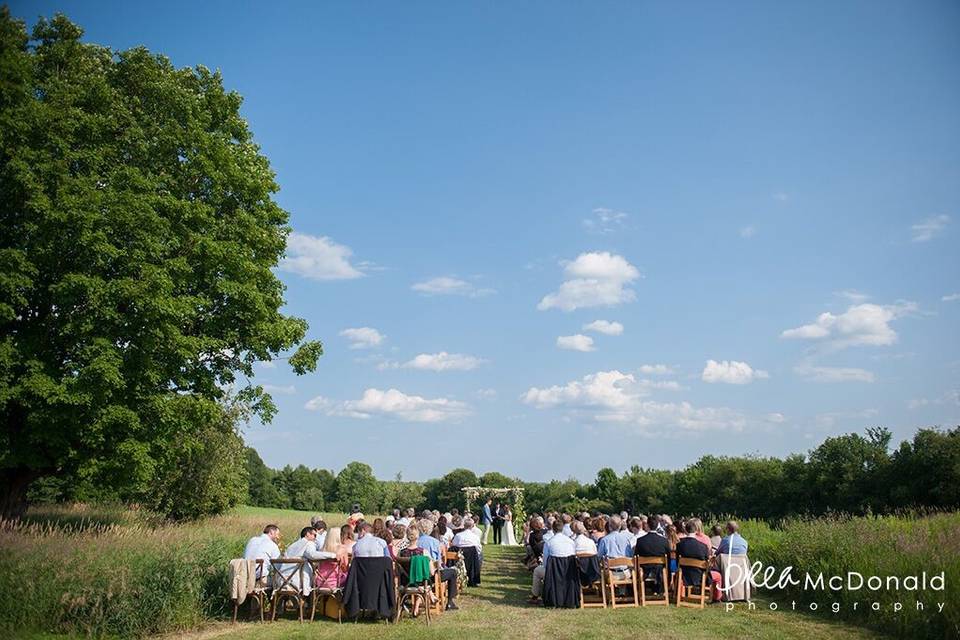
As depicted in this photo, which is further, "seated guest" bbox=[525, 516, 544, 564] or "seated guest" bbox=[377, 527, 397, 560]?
"seated guest" bbox=[525, 516, 544, 564]

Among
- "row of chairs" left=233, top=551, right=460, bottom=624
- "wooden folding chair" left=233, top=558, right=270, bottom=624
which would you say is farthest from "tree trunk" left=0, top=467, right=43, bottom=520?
"wooden folding chair" left=233, top=558, right=270, bottom=624

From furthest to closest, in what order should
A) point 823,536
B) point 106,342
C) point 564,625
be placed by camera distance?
point 106,342 → point 823,536 → point 564,625

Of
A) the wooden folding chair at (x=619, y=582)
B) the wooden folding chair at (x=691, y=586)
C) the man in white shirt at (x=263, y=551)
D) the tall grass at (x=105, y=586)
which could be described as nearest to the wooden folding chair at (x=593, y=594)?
the wooden folding chair at (x=619, y=582)

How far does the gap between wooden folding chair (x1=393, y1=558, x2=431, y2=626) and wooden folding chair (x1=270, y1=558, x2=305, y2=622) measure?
149cm

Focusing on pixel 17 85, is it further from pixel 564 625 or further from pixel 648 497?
pixel 648 497

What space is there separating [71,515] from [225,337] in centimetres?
646

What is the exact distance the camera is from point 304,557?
33.6 ft

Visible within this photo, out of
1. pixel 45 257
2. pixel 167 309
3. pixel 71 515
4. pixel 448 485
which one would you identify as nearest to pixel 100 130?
pixel 45 257

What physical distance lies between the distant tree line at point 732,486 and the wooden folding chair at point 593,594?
1094 centimetres

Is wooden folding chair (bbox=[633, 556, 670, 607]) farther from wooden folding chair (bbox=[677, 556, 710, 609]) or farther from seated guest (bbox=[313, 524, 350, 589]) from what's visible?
seated guest (bbox=[313, 524, 350, 589])

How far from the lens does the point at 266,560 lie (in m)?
9.98

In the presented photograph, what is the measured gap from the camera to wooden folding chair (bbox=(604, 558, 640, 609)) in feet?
35.2

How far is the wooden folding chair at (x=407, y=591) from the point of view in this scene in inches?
388

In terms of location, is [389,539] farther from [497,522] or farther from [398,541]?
[497,522]
